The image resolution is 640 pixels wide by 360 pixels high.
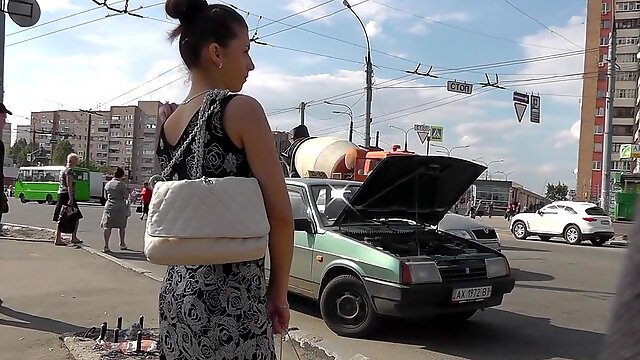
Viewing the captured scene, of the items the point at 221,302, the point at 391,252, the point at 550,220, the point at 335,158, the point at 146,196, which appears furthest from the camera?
the point at 550,220

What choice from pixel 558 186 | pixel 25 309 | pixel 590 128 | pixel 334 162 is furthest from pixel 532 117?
pixel 558 186

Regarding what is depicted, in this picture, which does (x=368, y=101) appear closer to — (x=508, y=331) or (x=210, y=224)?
(x=508, y=331)

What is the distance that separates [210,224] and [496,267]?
16.9ft

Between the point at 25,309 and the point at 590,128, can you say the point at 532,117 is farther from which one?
the point at 590,128

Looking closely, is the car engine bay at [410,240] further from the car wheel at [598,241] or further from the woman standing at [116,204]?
the car wheel at [598,241]

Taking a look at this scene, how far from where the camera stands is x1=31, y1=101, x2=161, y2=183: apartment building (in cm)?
9756

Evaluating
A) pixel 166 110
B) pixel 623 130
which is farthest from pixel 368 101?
pixel 623 130

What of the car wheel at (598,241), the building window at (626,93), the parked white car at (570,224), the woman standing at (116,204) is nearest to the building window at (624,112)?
the building window at (626,93)

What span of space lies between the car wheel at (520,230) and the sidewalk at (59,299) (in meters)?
18.1

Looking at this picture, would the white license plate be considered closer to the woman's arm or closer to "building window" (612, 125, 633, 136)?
the woman's arm

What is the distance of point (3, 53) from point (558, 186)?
4752 inches

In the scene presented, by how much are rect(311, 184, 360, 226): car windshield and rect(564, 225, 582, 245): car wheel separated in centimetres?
1749

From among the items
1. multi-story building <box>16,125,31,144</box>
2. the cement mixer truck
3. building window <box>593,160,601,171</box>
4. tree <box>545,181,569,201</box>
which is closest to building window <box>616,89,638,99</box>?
building window <box>593,160,601,171</box>

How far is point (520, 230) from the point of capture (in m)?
24.3
